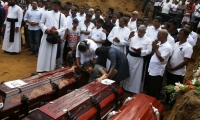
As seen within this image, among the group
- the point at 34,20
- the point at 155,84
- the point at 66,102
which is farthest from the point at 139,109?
the point at 34,20

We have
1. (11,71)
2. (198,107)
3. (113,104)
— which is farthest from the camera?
(11,71)

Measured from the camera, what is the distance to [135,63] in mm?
5359

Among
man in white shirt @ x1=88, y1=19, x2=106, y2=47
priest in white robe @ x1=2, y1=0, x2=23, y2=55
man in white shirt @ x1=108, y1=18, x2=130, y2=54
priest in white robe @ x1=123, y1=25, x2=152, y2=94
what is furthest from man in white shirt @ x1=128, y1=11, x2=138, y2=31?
priest in white robe @ x1=2, y1=0, x2=23, y2=55

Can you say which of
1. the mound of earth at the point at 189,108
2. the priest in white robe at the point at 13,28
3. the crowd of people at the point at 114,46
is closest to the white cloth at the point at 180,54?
the crowd of people at the point at 114,46

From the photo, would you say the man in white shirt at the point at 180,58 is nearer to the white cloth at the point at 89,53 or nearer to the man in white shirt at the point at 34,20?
the white cloth at the point at 89,53

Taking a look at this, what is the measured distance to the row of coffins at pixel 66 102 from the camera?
3098 mm

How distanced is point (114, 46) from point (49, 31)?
5.62 feet

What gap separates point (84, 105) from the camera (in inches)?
133

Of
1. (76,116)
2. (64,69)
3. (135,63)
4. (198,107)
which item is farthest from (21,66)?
(198,107)

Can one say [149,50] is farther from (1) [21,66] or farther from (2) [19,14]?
(2) [19,14]

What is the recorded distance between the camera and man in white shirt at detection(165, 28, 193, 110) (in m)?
4.47

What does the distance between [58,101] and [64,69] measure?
144cm

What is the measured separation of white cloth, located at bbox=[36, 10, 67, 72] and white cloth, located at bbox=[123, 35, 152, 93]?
1.99 m

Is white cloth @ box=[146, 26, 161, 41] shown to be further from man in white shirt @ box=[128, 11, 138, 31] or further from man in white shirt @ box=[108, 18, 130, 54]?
man in white shirt @ box=[128, 11, 138, 31]
